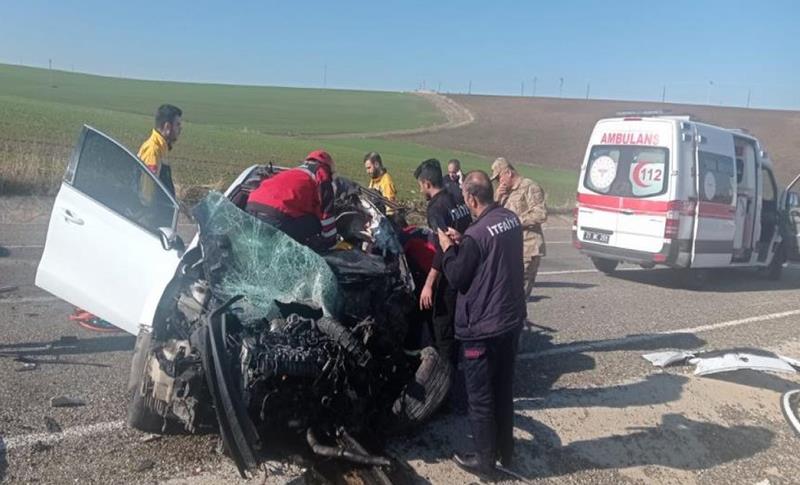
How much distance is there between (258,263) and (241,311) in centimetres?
42

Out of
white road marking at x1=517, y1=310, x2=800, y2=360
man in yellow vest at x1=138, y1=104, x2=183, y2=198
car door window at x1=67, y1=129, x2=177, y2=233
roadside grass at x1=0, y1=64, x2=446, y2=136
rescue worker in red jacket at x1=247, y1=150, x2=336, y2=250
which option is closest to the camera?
rescue worker in red jacket at x1=247, y1=150, x2=336, y2=250

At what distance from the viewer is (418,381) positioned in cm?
420

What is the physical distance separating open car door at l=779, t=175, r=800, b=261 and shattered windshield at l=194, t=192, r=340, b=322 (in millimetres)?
10789

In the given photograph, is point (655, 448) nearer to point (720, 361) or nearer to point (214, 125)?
point (720, 361)

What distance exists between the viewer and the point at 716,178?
416 inches

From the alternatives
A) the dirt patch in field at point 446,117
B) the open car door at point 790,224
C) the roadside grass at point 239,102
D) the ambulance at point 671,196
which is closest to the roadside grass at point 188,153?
the dirt patch in field at point 446,117

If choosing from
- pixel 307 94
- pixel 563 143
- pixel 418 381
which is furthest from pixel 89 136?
pixel 307 94

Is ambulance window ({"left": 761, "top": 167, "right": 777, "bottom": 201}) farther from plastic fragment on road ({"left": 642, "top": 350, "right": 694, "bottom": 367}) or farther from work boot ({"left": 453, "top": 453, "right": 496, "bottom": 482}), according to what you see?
work boot ({"left": 453, "top": 453, "right": 496, "bottom": 482})

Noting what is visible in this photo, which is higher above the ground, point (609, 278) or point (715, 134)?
point (715, 134)

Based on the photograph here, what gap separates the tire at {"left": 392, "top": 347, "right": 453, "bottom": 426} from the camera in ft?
13.7

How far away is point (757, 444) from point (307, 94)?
7949 cm

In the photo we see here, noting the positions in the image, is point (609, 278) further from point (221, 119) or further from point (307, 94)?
point (307, 94)

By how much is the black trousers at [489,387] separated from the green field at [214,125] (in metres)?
11.2

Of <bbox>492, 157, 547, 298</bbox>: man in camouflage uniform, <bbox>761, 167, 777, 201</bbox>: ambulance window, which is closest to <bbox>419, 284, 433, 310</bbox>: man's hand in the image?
<bbox>492, 157, 547, 298</bbox>: man in camouflage uniform
